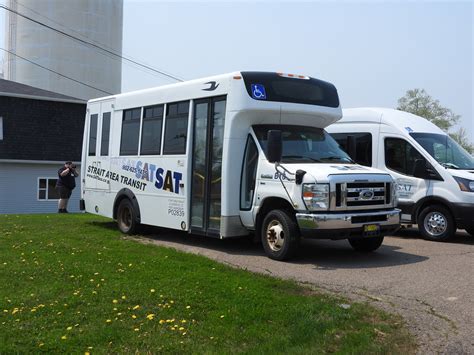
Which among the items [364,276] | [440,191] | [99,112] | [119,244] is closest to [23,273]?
[119,244]

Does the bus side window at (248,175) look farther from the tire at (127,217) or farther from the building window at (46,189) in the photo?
the building window at (46,189)

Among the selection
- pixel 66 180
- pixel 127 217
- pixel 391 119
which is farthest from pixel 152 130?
pixel 66 180

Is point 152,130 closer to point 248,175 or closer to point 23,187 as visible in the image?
point 248,175

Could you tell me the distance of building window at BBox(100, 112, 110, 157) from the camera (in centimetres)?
1234

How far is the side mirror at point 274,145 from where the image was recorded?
8.56m

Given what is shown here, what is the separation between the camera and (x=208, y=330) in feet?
16.5

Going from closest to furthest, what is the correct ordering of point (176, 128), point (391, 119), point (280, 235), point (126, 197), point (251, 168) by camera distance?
1. point (280, 235)
2. point (251, 168)
3. point (176, 128)
4. point (126, 197)
5. point (391, 119)

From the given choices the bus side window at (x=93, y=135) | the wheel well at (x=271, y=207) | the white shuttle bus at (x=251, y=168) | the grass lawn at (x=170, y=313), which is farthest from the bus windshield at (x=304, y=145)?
the bus side window at (x=93, y=135)

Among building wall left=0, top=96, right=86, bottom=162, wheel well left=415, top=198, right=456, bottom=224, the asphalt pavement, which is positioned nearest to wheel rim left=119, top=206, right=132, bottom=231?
the asphalt pavement

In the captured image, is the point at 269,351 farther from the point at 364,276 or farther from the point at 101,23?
the point at 101,23

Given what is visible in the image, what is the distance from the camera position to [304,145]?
9.27m

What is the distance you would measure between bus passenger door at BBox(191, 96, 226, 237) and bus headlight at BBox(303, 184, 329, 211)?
6.15 ft

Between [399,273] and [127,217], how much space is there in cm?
622

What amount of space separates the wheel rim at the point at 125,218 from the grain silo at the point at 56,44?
34.1m
